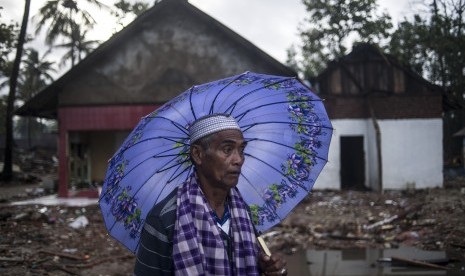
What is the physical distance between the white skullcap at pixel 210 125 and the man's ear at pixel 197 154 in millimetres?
37

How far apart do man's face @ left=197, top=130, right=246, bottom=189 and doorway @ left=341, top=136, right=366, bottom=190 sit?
1711 centimetres

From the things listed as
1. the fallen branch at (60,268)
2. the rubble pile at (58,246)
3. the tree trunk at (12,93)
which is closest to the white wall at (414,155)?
the rubble pile at (58,246)

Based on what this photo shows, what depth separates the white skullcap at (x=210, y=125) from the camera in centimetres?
215

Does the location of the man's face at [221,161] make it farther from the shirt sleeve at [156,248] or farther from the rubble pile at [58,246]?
the rubble pile at [58,246]

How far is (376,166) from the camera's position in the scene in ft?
57.8

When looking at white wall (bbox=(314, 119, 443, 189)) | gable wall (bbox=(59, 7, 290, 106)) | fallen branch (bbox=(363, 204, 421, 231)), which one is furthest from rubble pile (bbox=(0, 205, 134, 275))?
white wall (bbox=(314, 119, 443, 189))

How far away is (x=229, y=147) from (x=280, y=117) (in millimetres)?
888

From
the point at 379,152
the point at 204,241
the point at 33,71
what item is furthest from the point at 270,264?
the point at 33,71

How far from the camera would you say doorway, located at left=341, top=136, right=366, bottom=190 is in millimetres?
18688

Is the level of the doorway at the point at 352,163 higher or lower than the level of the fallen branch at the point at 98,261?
higher

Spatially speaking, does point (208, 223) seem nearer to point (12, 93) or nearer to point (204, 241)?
point (204, 241)

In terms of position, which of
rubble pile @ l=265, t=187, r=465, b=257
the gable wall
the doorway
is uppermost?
the gable wall

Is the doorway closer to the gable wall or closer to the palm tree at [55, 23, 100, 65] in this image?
the gable wall

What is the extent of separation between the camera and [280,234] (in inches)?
377
